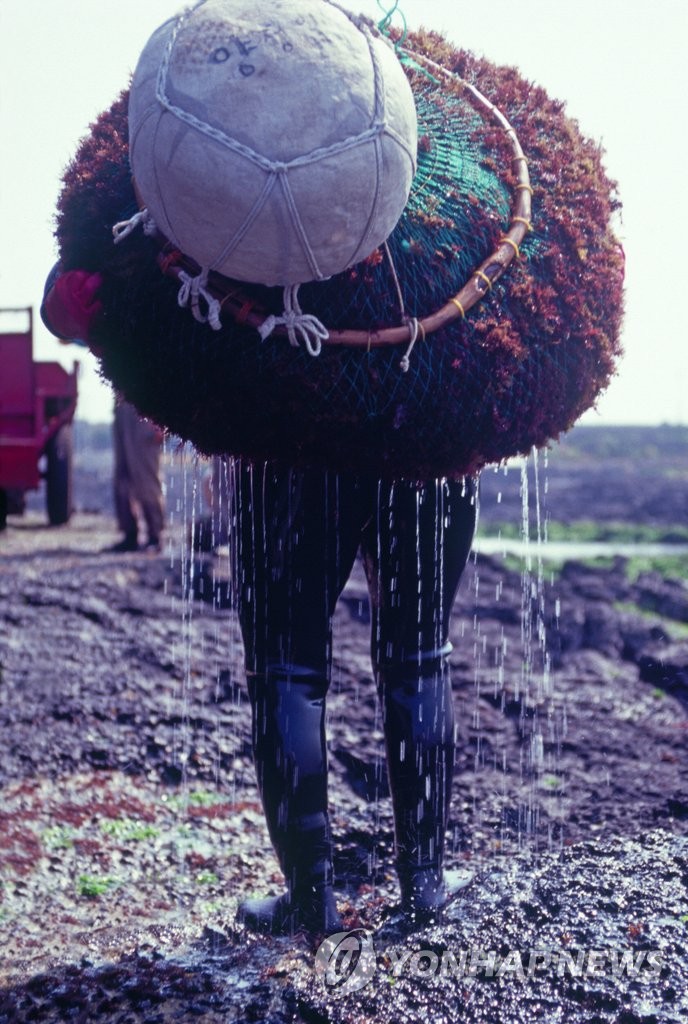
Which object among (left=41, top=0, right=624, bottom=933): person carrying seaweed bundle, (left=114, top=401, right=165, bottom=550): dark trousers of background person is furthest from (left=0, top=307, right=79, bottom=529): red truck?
(left=41, top=0, right=624, bottom=933): person carrying seaweed bundle

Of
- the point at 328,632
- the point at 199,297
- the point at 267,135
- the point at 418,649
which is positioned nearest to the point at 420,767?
the point at 418,649

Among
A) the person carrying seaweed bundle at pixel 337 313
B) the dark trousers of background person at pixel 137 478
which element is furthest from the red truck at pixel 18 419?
the person carrying seaweed bundle at pixel 337 313

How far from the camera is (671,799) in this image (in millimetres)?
3227

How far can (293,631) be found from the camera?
2059mm

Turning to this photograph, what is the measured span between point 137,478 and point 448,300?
21.6ft

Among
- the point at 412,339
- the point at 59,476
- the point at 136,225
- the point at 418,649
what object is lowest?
the point at 418,649

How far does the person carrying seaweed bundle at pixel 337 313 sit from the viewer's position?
1.59 meters

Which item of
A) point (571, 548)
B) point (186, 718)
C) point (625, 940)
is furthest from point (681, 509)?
point (625, 940)

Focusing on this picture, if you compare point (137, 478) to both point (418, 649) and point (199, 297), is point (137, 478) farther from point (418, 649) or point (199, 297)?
point (199, 297)

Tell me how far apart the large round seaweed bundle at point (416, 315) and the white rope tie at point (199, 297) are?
0.14 ft

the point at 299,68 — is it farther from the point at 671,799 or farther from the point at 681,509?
the point at 681,509

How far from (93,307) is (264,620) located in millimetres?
660

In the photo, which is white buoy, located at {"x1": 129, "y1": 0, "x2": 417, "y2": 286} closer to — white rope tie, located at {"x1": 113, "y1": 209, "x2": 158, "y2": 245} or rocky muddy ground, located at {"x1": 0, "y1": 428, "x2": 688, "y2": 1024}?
white rope tie, located at {"x1": 113, "y1": 209, "x2": 158, "y2": 245}

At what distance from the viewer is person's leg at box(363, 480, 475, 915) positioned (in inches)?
84.0
